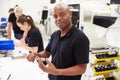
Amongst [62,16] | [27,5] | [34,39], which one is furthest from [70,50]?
[27,5]

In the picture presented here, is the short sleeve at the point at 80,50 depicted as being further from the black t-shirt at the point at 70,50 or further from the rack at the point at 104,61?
the rack at the point at 104,61

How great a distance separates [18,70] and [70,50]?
0.97 meters

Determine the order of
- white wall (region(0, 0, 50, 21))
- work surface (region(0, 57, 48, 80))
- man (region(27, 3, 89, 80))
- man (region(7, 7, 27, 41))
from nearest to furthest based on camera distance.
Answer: man (region(27, 3, 89, 80)) < work surface (region(0, 57, 48, 80)) < man (region(7, 7, 27, 41)) < white wall (region(0, 0, 50, 21))

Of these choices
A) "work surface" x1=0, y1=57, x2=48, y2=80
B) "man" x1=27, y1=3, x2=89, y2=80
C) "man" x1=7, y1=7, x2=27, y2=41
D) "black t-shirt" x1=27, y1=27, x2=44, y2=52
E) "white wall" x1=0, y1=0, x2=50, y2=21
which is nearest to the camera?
"man" x1=27, y1=3, x2=89, y2=80

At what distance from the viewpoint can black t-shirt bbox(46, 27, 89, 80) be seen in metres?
1.59

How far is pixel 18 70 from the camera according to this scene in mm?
2389

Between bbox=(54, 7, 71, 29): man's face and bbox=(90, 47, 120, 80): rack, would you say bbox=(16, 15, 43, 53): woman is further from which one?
bbox=(54, 7, 71, 29): man's face

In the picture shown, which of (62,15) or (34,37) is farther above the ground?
(62,15)

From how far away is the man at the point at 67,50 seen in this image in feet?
5.12

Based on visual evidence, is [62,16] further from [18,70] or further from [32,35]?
[32,35]

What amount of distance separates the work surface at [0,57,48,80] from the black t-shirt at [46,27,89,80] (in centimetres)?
48

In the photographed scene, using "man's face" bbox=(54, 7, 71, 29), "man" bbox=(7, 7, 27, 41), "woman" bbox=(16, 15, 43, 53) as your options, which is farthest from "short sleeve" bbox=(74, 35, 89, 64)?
"man" bbox=(7, 7, 27, 41)

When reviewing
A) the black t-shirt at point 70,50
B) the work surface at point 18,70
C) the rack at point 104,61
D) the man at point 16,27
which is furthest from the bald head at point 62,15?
the man at point 16,27

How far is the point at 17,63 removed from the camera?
8.75ft
